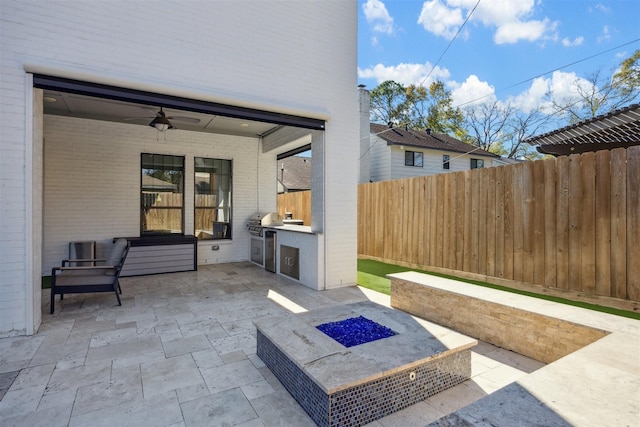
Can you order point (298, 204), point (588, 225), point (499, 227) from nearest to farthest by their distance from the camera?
point (588, 225)
point (499, 227)
point (298, 204)

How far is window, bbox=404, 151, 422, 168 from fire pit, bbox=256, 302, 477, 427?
12.1 meters

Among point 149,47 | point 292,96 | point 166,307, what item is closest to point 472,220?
point 292,96

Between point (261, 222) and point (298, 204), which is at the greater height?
point (298, 204)

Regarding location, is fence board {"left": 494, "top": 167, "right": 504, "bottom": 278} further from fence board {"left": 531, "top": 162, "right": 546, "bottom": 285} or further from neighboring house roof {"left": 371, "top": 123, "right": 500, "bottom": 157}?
neighboring house roof {"left": 371, "top": 123, "right": 500, "bottom": 157}

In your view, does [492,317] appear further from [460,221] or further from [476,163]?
[476,163]

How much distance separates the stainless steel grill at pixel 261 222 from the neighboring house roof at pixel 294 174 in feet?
21.9

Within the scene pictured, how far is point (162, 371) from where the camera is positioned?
8.95 ft

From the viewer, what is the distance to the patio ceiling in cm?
385

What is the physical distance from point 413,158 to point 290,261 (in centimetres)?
1002

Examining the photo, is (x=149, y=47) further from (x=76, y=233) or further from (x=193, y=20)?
(x=76, y=233)

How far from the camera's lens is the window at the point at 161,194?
7.11m

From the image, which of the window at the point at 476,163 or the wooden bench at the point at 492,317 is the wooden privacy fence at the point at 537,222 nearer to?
the wooden bench at the point at 492,317

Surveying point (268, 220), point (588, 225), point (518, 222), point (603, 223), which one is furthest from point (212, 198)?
point (603, 223)

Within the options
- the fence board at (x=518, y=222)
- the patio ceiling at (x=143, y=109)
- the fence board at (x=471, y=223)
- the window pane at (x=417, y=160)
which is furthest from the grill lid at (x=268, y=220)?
the window pane at (x=417, y=160)
